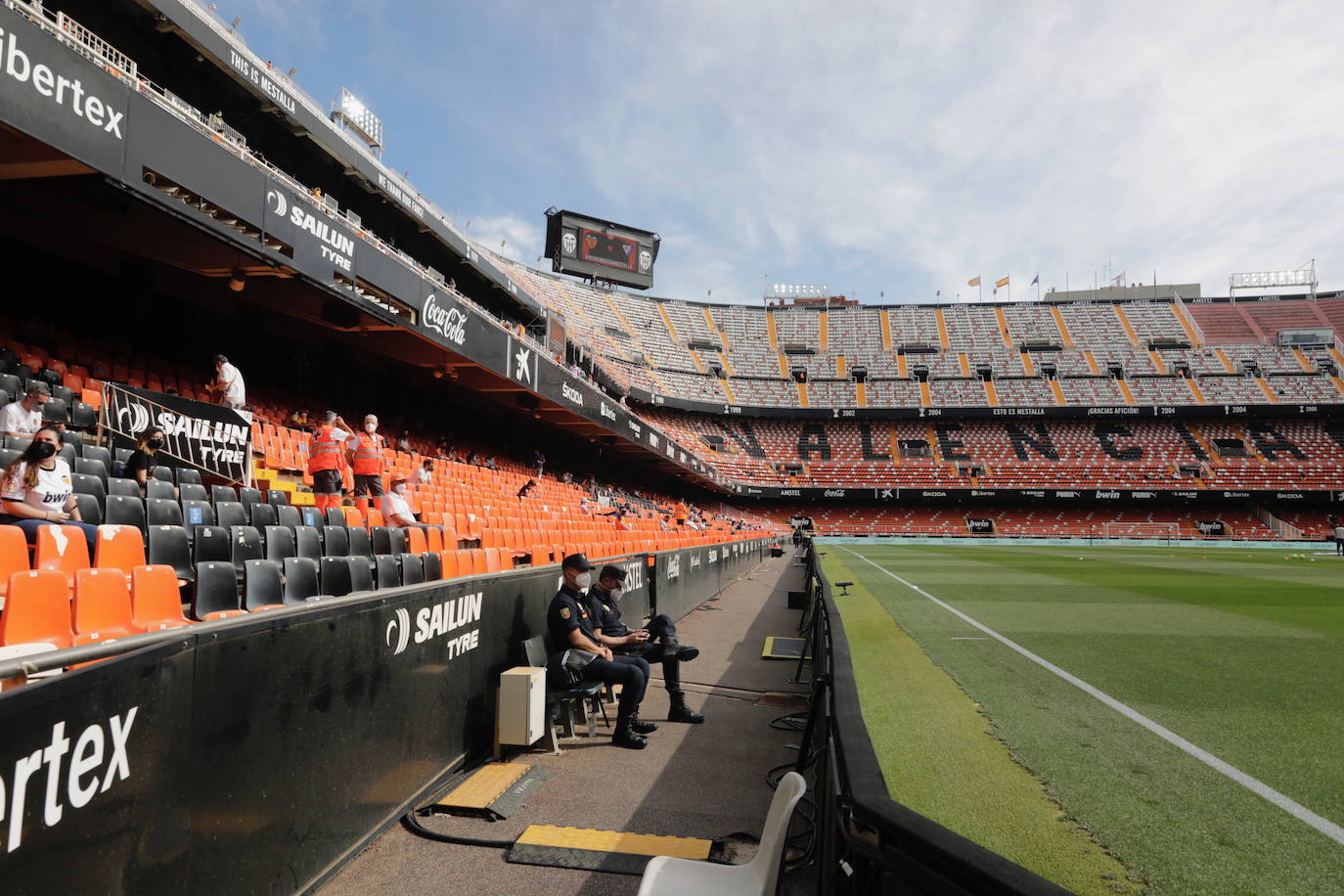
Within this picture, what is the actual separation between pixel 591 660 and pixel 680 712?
1.03 meters

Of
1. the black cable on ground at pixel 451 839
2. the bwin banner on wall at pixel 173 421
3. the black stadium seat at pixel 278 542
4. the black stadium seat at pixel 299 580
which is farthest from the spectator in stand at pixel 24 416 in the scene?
the black cable on ground at pixel 451 839

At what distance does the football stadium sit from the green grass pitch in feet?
0.12

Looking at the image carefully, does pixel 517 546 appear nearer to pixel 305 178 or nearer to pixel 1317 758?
pixel 1317 758

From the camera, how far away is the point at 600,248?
178ft

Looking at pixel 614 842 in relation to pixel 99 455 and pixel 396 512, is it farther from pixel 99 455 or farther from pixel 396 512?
pixel 99 455

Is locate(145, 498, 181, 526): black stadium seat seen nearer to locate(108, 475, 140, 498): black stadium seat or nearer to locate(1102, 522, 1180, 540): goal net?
locate(108, 475, 140, 498): black stadium seat

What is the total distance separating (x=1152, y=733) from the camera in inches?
213

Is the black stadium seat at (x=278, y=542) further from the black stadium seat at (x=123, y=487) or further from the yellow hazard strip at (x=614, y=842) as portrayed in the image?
the yellow hazard strip at (x=614, y=842)

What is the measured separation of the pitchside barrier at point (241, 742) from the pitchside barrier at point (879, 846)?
1936mm

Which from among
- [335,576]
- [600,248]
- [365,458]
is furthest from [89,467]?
[600,248]

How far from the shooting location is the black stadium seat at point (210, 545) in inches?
227

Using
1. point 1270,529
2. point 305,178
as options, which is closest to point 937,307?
point 1270,529

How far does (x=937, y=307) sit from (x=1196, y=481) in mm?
25620

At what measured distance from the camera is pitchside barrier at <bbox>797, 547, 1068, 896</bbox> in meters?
1.23
